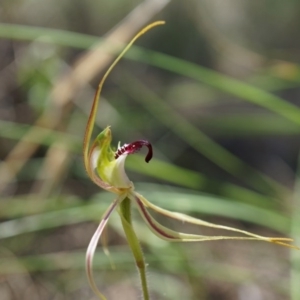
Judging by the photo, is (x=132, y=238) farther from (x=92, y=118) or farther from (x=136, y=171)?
(x=136, y=171)

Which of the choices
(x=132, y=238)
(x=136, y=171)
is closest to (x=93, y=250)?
(x=132, y=238)

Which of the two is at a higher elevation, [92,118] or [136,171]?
[136,171]

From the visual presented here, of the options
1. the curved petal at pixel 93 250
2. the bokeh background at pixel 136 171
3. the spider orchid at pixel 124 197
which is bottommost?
the curved petal at pixel 93 250

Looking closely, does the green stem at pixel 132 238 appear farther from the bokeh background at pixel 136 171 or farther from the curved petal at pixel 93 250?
the bokeh background at pixel 136 171

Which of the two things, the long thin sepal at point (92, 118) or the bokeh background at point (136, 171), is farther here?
the bokeh background at point (136, 171)

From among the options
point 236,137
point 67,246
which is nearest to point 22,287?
point 67,246

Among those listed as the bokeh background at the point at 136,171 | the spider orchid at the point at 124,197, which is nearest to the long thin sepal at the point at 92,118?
the spider orchid at the point at 124,197

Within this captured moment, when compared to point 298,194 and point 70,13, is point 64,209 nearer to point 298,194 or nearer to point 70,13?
point 298,194

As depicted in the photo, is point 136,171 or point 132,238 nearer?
point 132,238
